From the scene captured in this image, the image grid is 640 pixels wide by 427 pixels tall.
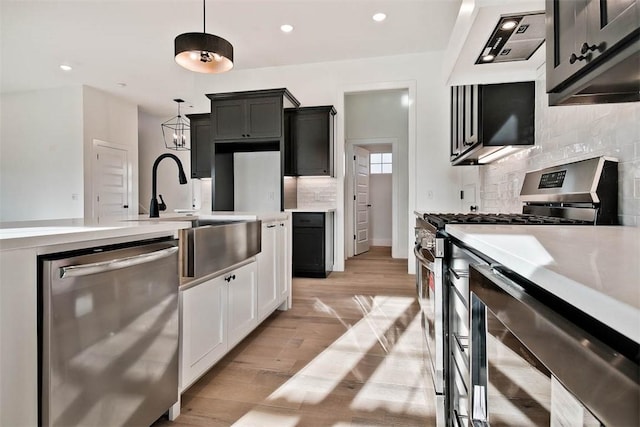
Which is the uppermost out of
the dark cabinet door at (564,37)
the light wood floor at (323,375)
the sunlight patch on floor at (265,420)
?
the dark cabinet door at (564,37)

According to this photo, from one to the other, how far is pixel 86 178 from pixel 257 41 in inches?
161

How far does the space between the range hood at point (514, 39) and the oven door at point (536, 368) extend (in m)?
1.25

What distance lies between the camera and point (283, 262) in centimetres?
293

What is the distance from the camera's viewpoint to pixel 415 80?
181 inches

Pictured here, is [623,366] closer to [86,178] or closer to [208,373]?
[208,373]

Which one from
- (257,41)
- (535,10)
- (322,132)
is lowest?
(535,10)

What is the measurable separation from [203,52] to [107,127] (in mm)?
5142

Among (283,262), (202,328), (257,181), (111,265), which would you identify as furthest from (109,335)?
(257,181)

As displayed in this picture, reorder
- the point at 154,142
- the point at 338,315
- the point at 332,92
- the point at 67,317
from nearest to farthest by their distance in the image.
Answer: the point at 67,317 → the point at 338,315 → the point at 332,92 → the point at 154,142

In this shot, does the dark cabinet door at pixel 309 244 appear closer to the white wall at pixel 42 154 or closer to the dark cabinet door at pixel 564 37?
the dark cabinet door at pixel 564 37

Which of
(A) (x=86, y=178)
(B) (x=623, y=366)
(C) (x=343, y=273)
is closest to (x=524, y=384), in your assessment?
(B) (x=623, y=366)

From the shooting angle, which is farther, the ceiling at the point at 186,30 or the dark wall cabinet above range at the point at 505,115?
the ceiling at the point at 186,30

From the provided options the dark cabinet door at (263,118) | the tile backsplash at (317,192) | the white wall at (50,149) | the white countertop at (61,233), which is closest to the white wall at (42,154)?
the white wall at (50,149)

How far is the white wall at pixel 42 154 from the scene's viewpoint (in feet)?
19.4
